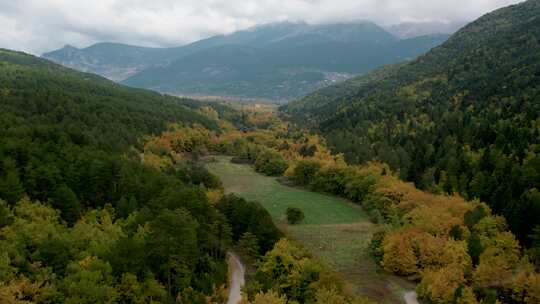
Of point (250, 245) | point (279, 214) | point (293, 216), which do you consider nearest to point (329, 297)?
point (250, 245)

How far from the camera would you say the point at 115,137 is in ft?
361

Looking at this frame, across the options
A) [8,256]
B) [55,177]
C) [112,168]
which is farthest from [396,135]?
[8,256]

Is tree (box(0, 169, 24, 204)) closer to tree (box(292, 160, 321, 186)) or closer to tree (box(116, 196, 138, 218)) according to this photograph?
tree (box(116, 196, 138, 218))

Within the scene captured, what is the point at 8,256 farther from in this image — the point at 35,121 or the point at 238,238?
the point at 35,121

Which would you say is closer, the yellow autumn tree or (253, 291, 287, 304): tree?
(253, 291, 287, 304): tree

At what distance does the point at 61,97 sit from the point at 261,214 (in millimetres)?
81633

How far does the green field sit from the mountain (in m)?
18.1

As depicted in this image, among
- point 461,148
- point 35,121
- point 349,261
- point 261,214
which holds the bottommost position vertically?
point 349,261

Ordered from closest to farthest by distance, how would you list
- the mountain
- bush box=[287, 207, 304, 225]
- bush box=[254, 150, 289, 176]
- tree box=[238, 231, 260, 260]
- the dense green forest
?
the dense green forest → tree box=[238, 231, 260, 260] → the mountain → bush box=[287, 207, 304, 225] → bush box=[254, 150, 289, 176]

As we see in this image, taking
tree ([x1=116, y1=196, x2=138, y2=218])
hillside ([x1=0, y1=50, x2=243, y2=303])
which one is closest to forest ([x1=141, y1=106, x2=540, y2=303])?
hillside ([x1=0, y1=50, x2=243, y2=303])

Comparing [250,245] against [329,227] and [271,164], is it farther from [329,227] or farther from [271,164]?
[271,164]

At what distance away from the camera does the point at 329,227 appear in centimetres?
8650

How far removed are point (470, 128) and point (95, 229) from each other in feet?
284

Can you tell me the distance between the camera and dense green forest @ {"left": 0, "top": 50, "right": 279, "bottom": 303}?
46156 millimetres
